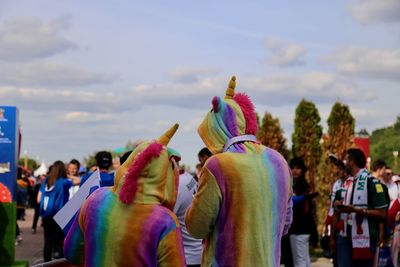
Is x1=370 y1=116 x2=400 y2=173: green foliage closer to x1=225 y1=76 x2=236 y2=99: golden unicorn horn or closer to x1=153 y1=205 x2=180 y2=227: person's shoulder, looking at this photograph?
x1=225 y1=76 x2=236 y2=99: golden unicorn horn

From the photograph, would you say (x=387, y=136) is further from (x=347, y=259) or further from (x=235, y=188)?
(x=235, y=188)

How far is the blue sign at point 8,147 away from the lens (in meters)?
11.3

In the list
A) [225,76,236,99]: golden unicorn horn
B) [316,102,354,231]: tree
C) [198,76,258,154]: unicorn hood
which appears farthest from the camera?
[316,102,354,231]: tree

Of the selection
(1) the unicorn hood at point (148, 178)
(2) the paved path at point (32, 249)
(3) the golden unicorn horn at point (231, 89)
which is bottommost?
(2) the paved path at point (32, 249)

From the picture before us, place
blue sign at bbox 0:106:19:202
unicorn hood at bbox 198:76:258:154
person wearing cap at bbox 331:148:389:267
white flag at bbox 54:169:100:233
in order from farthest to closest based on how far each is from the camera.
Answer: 1. blue sign at bbox 0:106:19:202
2. person wearing cap at bbox 331:148:389:267
3. white flag at bbox 54:169:100:233
4. unicorn hood at bbox 198:76:258:154

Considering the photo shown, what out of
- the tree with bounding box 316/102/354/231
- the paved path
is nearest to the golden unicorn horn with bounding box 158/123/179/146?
the paved path

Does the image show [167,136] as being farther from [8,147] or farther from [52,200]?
[52,200]

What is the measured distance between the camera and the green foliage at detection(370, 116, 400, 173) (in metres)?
49.8

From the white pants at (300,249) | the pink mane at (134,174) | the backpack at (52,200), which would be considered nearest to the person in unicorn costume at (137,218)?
the pink mane at (134,174)

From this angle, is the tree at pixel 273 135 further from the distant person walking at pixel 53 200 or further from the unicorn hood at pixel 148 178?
the unicorn hood at pixel 148 178

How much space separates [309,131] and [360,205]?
12.2 metres

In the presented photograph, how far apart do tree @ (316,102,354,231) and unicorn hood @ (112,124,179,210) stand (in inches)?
575

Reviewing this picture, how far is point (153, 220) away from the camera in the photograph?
13.2 ft

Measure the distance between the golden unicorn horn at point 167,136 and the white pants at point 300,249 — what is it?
6.18 m
